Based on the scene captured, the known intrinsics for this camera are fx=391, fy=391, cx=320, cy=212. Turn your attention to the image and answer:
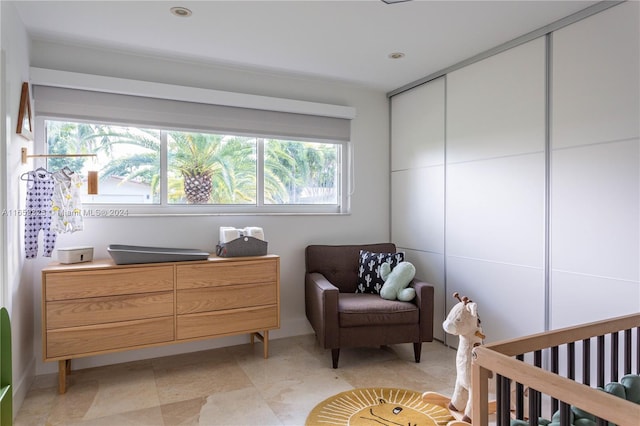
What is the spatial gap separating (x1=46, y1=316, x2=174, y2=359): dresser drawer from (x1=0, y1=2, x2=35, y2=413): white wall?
208 millimetres

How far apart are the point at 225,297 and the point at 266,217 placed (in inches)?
33.2

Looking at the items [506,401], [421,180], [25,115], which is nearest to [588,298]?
[506,401]

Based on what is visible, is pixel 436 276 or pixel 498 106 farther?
pixel 436 276

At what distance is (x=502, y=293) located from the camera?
9.16 ft

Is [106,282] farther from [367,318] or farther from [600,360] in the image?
[600,360]

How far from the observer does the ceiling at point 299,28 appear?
2246mm

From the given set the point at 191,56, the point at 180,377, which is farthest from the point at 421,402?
the point at 191,56

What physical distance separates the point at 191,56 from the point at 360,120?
64.5 inches

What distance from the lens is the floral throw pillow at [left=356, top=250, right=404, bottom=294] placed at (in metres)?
3.28

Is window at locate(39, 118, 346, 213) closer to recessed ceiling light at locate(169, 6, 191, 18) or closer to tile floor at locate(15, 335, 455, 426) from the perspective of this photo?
recessed ceiling light at locate(169, 6, 191, 18)

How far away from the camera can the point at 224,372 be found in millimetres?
2783

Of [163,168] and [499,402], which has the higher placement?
[163,168]

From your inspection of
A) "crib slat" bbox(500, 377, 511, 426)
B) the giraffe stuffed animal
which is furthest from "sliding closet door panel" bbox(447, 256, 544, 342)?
"crib slat" bbox(500, 377, 511, 426)

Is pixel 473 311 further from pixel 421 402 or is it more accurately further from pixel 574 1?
pixel 574 1
